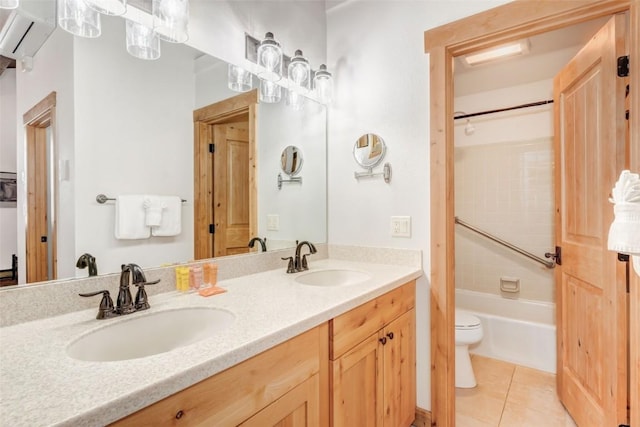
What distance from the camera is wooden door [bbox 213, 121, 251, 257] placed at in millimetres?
1477

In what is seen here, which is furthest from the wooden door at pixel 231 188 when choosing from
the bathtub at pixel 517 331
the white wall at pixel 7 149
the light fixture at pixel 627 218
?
the bathtub at pixel 517 331

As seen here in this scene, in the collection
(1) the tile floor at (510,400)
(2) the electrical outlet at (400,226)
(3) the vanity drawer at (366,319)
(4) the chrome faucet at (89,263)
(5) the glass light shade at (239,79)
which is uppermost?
(5) the glass light shade at (239,79)

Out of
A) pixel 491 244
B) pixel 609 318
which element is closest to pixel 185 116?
pixel 609 318

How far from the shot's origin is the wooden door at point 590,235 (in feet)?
4.56

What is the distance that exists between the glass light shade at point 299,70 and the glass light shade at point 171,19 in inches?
26.5

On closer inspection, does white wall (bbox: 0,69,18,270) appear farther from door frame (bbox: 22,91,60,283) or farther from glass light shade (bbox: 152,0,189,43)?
glass light shade (bbox: 152,0,189,43)

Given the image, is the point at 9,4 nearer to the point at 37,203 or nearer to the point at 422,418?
the point at 37,203

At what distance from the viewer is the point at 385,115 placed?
71.4 inches

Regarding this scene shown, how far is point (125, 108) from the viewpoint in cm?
115

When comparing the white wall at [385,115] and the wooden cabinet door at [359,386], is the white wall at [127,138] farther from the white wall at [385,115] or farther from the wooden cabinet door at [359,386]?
the white wall at [385,115]

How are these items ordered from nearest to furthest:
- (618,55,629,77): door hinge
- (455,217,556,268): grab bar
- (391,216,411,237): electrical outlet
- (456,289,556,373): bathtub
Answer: (618,55,629,77): door hinge → (391,216,411,237): electrical outlet → (456,289,556,373): bathtub → (455,217,556,268): grab bar

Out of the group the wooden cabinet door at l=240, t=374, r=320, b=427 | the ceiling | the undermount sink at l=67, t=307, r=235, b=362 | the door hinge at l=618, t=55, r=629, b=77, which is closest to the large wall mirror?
the undermount sink at l=67, t=307, r=235, b=362

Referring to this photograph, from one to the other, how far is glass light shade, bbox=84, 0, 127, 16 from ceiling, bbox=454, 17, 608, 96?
2273 millimetres

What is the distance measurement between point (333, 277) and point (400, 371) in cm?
56
